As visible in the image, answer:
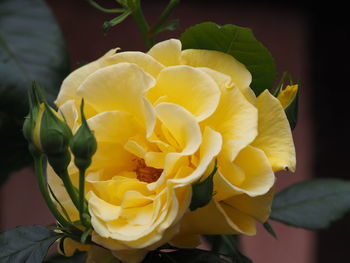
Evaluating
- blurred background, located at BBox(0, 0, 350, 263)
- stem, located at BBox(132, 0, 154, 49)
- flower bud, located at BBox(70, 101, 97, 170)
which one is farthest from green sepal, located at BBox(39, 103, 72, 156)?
blurred background, located at BBox(0, 0, 350, 263)

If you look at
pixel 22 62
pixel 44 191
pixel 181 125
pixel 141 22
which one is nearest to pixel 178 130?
pixel 181 125

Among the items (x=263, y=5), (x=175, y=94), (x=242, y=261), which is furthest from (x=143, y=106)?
(x=263, y=5)

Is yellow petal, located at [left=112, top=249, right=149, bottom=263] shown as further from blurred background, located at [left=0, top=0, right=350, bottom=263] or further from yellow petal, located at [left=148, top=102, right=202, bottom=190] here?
blurred background, located at [left=0, top=0, right=350, bottom=263]

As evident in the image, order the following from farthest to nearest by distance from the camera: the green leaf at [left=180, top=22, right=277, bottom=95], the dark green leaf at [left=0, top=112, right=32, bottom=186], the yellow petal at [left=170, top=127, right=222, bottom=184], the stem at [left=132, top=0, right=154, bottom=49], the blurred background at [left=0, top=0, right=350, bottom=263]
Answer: the blurred background at [left=0, top=0, right=350, bottom=263], the dark green leaf at [left=0, top=112, right=32, bottom=186], the stem at [left=132, top=0, right=154, bottom=49], the green leaf at [left=180, top=22, right=277, bottom=95], the yellow petal at [left=170, top=127, right=222, bottom=184]

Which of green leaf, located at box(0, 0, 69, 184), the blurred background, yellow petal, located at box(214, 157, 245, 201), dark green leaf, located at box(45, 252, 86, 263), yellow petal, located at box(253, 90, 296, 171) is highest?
yellow petal, located at box(253, 90, 296, 171)

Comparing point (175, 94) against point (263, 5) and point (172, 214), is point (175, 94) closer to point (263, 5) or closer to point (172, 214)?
point (172, 214)

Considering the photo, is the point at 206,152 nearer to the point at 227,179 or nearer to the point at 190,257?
the point at 227,179

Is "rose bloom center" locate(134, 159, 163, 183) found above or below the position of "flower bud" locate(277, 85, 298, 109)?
below
